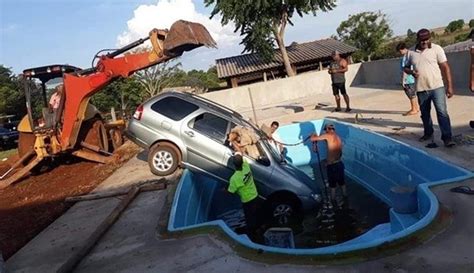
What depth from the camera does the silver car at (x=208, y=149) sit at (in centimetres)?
786

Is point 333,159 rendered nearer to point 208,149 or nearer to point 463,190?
point 208,149

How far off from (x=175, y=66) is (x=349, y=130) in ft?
94.6

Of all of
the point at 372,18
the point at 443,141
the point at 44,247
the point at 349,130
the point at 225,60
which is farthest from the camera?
the point at 372,18

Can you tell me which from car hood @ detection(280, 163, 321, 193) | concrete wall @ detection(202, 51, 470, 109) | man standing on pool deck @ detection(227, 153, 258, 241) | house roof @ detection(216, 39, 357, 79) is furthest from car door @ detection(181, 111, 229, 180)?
house roof @ detection(216, 39, 357, 79)

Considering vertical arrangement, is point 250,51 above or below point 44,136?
above

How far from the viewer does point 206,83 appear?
A: 48.5 metres

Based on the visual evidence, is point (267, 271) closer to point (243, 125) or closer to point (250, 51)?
point (243, 125)

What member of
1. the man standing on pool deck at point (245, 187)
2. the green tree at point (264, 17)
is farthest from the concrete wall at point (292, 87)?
the man standing on pool deck at point (245, 187)

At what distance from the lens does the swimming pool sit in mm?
4945

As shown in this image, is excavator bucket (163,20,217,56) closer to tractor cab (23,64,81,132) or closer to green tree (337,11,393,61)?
tractor cab (23,64,81,132)

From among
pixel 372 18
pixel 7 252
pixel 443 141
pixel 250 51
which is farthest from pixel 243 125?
pixel 372 18

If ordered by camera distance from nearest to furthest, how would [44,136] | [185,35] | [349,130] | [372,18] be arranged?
[185,35], [44,136], [349,130], [372,18]

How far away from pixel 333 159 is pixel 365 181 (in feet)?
6.94

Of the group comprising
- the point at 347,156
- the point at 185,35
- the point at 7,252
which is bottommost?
the point at 347,156
